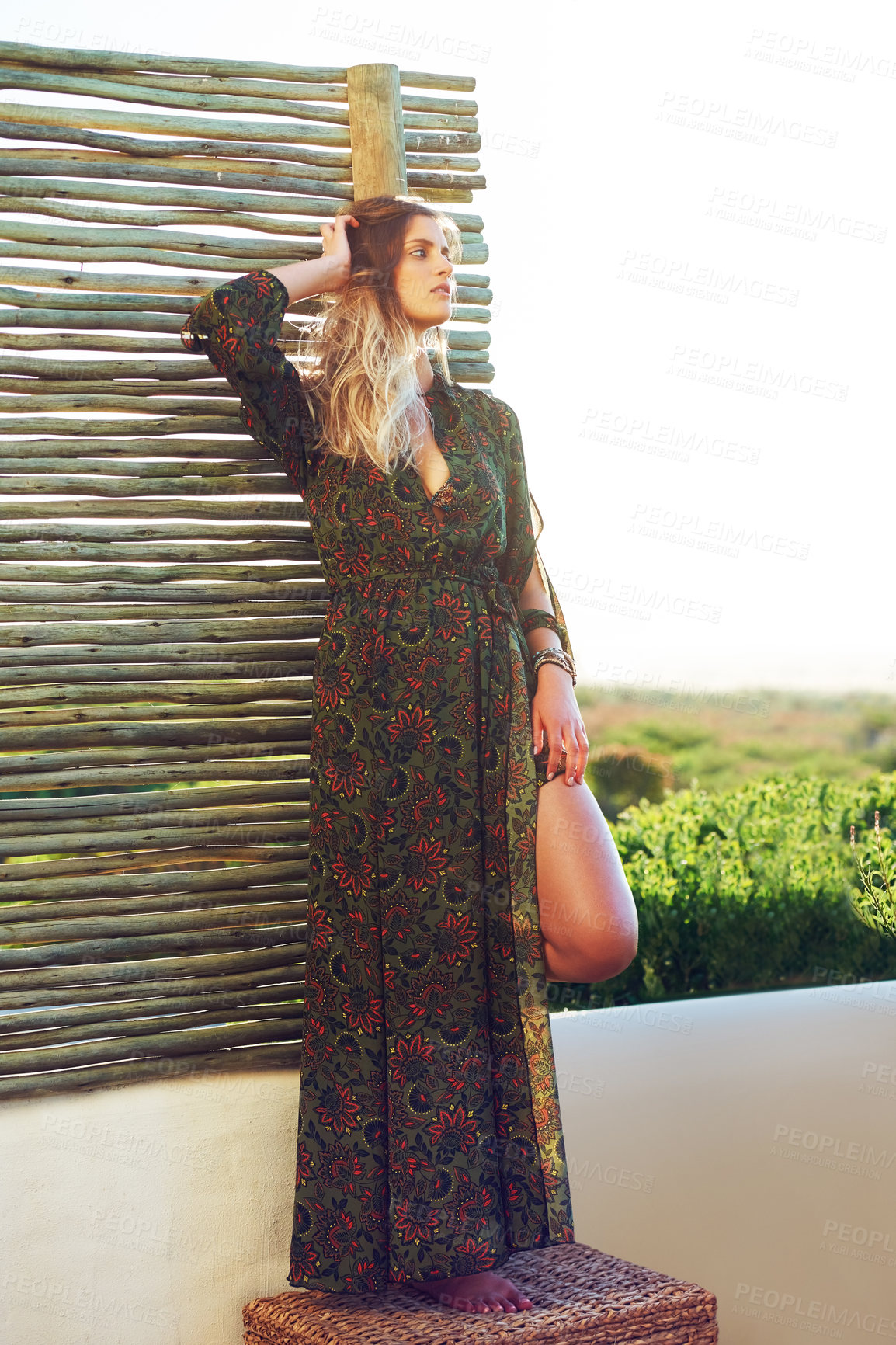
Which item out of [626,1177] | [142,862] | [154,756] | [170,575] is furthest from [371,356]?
[626,1177]

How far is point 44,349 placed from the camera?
2660mm

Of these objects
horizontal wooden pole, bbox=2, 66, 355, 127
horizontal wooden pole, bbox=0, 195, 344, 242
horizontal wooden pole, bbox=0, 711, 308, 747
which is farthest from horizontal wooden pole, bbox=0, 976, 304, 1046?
horizontal wooden pole, bbox=2, 66, 355, 127

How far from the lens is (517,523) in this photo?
2641 millimetres

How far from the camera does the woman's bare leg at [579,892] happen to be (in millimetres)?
2318

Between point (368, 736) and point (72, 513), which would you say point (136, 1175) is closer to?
point (368, 736)

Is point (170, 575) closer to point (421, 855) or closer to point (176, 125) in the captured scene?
point (421, 855)

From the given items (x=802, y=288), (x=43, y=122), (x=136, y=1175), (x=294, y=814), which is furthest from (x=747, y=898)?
(x=802, y=288)

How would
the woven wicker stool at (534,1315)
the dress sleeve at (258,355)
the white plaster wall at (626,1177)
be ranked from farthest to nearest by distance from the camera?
the white plaster wall at (626,1177) → the dress sleeve at (258,355) → the woven wicker stool at (534,1315)

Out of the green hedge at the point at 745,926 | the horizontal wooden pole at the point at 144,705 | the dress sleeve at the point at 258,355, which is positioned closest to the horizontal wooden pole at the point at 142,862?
the horizontal wooden pole at the point at 144,705

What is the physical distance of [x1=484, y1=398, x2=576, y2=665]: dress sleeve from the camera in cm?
264

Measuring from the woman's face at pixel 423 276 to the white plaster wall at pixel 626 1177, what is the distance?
1.73 metres

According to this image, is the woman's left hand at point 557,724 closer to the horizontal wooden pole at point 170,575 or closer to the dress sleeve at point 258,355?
the horizontal wooden pole at point 170,575

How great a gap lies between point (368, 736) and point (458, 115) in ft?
5.47

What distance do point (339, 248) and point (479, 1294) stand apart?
2.16 m
